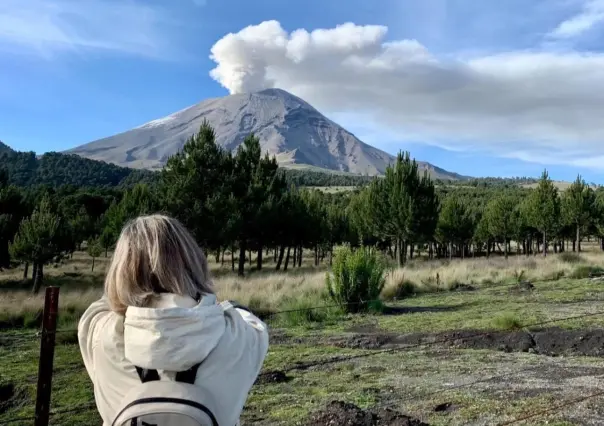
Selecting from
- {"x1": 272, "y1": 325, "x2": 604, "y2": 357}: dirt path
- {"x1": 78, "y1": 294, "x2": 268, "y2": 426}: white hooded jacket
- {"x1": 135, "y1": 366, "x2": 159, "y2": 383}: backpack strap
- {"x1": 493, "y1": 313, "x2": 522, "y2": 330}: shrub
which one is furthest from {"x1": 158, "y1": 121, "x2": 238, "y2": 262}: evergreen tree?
{"x1": 135, "y1": 366, "x2": 159, "y2": 383}: backpack strap

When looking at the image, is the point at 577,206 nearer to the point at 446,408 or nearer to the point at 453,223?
the point at 453,223

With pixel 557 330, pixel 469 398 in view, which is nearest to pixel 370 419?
pixel 469 398

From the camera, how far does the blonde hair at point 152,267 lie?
167cm

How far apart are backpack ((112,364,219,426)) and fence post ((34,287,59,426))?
69.1 inches

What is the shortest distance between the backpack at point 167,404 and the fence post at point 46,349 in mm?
1754

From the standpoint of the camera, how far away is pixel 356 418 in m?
4.90

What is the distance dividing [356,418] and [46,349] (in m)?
2.91

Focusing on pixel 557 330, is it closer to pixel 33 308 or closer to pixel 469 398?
pixel 469 398

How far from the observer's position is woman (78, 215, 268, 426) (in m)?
1.55

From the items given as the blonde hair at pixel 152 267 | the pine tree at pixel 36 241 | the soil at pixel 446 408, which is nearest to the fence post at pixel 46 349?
the blonde hair at pixel 152 267

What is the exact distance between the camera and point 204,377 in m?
1.60

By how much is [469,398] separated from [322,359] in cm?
299

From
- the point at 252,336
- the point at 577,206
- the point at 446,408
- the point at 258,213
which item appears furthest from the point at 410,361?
the point at 577,206

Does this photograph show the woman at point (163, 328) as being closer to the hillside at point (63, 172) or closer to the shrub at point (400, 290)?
the shrub at point (400, 290)
